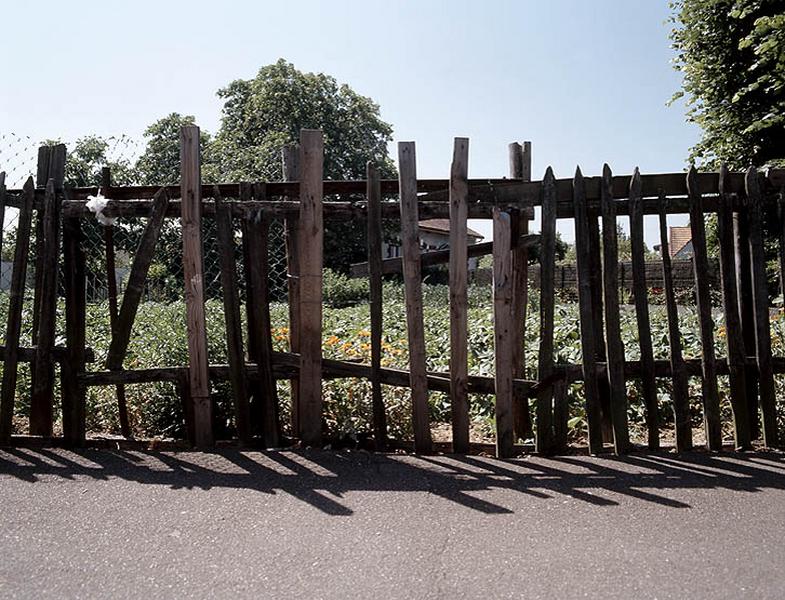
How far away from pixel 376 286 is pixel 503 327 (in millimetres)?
870

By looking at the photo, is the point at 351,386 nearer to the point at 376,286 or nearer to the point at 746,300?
the point at 376,286

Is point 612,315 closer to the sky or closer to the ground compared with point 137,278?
closer to the ground

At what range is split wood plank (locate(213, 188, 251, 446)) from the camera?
5.09 m

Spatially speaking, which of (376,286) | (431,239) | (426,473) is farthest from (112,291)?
(431,239)

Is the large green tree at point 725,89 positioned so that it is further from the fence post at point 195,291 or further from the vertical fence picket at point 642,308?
the fence post at point 195,291

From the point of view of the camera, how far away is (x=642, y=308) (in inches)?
194

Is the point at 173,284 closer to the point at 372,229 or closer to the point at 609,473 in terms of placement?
the point at 372,229

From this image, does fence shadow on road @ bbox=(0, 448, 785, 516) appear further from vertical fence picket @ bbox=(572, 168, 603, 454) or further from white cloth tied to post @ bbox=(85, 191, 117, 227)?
white cloth tied to post @ bbox=(85, 191, 117, 227)

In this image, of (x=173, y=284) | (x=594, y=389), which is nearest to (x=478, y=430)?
(x=594, y=389)

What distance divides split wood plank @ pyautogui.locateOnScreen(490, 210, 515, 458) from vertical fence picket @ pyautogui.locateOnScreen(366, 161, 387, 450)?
75 cm

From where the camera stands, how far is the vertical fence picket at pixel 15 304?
5234 mm

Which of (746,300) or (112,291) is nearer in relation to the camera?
(746,300)

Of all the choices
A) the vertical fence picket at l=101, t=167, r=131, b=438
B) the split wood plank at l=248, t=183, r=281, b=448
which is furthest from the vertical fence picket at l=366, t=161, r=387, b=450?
the vertical fence picket at l=101, t=167, r=131, b=438

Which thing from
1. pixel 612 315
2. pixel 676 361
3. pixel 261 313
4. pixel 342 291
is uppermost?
pixel 342 291
